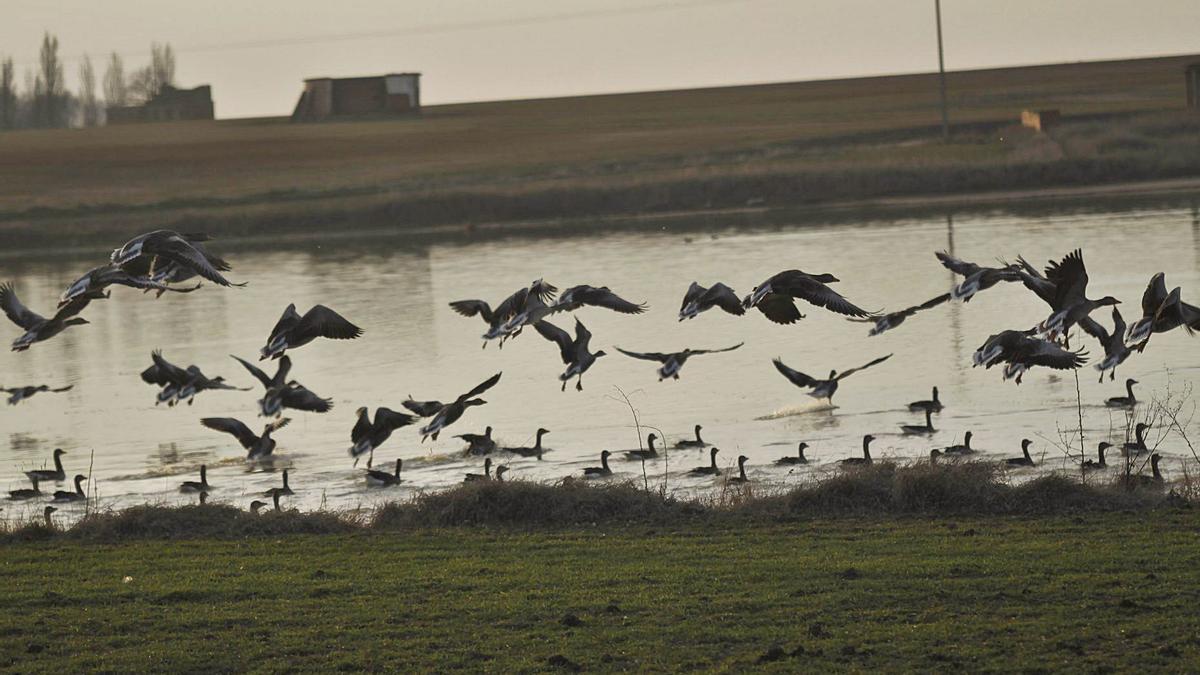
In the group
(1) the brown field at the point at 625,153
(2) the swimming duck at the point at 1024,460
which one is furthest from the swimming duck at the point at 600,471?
(1) the brown field at the point at 625,153

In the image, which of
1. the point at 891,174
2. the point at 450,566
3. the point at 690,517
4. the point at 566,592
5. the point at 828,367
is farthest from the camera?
the point at 891,174

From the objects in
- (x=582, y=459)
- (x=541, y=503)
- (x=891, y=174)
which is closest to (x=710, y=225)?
(x=891, y=174)

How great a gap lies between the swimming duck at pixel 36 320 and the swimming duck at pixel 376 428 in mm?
3301

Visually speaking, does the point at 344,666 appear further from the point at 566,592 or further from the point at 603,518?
the point at 603,518

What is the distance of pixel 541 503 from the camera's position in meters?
16.7

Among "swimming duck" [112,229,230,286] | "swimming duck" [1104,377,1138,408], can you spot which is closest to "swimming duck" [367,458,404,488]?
"swimming duck" [112,229,230,286]

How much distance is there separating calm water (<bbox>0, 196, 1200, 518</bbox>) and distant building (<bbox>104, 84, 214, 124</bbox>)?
98.0 metres

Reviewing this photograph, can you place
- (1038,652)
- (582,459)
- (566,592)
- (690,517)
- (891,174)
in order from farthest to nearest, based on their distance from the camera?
(891,174) → (582,459) → (690,517) → (566,592) → (1038,652)

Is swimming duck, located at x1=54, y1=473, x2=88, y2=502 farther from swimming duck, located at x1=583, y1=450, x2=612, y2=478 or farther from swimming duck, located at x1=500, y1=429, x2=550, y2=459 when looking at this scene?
swimming duck, located at x1=583, y1=450, x2=612, y2=478

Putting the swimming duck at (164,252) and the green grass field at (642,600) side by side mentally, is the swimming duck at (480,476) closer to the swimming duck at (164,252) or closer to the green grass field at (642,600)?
the green grass field at (642,600)

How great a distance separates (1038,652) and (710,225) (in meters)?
54.7

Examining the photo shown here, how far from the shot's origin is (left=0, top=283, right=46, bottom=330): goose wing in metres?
18.0

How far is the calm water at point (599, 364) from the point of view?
21.7m

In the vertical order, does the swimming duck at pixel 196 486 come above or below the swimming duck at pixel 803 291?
below
